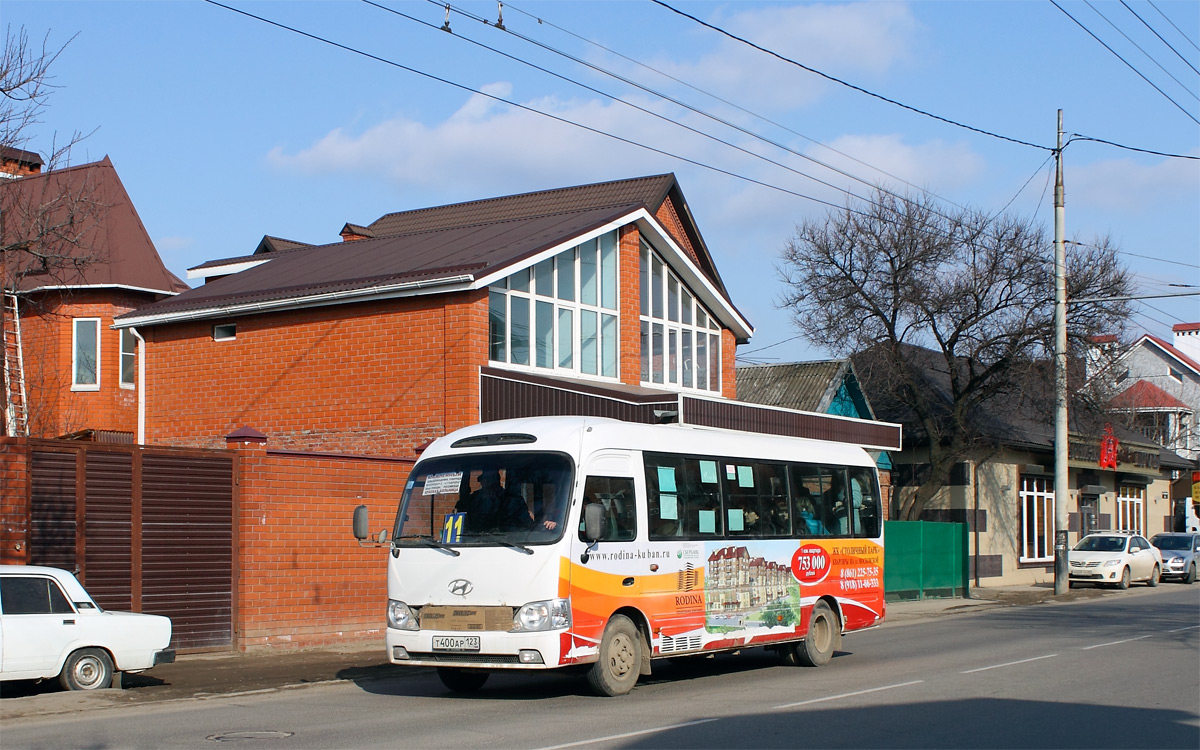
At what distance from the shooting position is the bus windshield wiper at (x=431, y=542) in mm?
12172

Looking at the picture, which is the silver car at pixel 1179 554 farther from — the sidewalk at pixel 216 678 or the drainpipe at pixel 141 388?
the sidewalk at pixel 216 678

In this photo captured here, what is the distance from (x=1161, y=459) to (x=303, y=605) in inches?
1821

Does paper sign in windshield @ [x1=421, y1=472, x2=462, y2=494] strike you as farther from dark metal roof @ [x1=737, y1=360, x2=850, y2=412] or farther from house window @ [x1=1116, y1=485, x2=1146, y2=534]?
house window @ [x1=1116, y1=485, x2=1146, y2=534]

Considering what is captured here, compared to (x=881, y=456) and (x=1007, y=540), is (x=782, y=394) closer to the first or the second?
(x=881, y=456)

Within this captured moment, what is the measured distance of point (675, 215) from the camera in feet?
138

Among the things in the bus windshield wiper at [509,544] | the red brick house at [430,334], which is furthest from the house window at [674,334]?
the bus windshield wiper at [509,544]

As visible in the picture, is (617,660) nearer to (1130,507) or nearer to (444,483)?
(444,483)

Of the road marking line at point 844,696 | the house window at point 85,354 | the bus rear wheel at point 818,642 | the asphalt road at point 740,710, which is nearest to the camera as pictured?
the asphalt road at point 740,710

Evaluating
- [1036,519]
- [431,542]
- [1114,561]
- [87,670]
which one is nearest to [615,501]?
[431,542]

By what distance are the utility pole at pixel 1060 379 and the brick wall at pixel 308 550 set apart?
18.1 m

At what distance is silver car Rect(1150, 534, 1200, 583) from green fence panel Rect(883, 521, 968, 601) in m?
9.95

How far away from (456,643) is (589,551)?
1.56m

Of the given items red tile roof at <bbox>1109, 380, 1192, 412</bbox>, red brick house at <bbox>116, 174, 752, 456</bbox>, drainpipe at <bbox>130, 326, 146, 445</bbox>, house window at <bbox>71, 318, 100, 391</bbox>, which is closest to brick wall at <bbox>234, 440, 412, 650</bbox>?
red brick house at <bbox>116, 174, 752, 456</bbox>

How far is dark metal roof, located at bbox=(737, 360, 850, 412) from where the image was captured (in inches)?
1415
